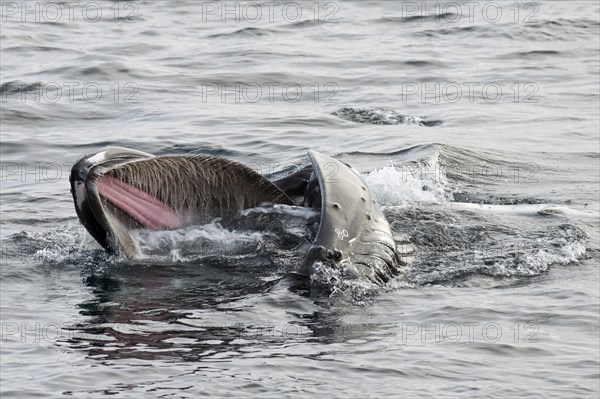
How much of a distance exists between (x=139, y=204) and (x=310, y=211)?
59.9 inches

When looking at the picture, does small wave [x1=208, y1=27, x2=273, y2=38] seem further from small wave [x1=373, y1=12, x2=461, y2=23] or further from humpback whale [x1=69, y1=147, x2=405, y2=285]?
humpback whale [x1=69, y1=147, x2=405, y2=285]

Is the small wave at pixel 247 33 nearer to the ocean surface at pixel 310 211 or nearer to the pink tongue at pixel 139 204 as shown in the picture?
the ocean surface at pixel 310 211

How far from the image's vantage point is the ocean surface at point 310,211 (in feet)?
29.8

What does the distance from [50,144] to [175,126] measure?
1.90m

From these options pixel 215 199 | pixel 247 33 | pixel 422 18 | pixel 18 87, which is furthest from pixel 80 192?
pixel 422 18

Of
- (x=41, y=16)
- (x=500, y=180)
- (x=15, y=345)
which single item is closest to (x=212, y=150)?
(x=500, y=180)

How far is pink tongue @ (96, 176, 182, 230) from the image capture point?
10.7 m

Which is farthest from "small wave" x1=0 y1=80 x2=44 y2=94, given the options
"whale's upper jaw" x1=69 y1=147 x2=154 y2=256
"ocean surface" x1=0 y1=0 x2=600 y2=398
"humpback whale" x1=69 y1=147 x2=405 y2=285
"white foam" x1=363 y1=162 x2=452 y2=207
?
"whale's upper jaw" x1=69 y1=147 x2=154 y2=256

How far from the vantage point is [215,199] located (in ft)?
38.0

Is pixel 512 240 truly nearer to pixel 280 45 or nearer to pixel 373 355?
pixel 373 355

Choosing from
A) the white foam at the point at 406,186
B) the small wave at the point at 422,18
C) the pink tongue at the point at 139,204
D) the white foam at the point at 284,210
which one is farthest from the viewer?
the small wave at the point at 422,18

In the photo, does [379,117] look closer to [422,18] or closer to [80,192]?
[422,18]

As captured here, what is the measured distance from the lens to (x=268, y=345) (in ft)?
30.9

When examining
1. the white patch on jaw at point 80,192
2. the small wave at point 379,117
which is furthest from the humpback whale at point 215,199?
the small wave at point 379,117
